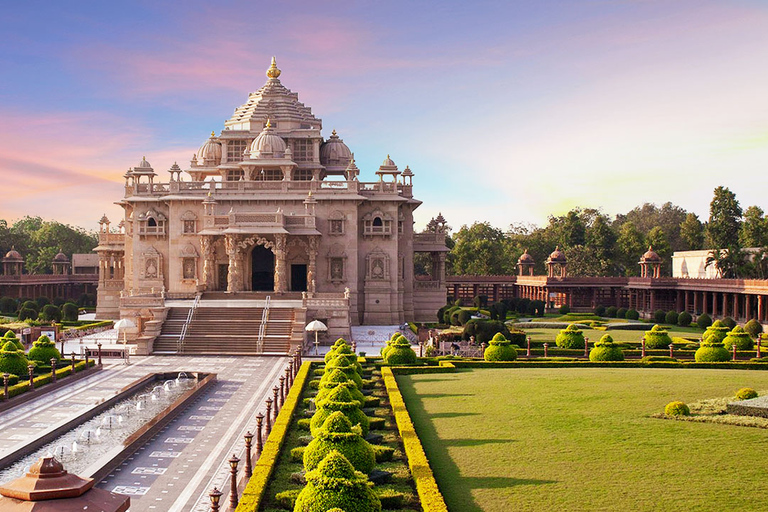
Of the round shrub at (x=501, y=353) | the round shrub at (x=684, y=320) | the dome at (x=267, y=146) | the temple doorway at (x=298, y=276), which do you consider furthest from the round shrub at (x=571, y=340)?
the dome at (x=267, y=146)

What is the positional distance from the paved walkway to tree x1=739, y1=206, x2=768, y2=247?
41.1 meters

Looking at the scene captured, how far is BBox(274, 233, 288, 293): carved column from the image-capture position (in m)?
45.9

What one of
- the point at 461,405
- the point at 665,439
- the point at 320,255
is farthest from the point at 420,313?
the point at 665,439

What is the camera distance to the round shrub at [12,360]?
2773cm

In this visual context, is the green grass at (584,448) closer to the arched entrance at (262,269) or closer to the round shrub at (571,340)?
the round shrub at (571,340)

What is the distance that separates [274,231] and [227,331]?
8.10 m

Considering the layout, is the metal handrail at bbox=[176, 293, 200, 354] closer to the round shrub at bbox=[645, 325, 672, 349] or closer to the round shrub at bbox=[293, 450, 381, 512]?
the round shrub at bbox=[645, 325, 672, 349]

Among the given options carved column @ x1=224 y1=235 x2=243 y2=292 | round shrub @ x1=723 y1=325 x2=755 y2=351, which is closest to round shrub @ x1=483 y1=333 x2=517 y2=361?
round shrub @ x1=723 y1=325 x2=755 y2=351

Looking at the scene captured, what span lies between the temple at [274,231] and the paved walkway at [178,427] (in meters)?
11.3

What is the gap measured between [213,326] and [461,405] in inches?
859

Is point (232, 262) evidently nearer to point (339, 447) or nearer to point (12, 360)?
point (12, 360)

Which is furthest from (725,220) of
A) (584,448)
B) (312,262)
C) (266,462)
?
(266,462)

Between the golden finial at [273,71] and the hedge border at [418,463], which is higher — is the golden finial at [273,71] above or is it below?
above

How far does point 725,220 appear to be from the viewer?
61656 millimetres
